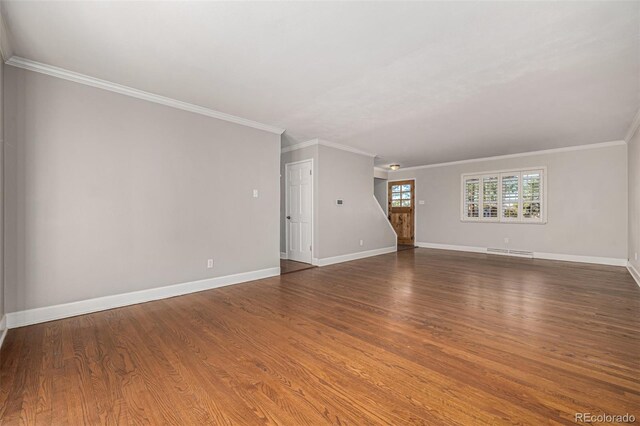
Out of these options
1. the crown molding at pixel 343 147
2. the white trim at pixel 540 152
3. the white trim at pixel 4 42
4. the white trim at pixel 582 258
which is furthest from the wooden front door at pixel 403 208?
the white trim at pixel 4 42

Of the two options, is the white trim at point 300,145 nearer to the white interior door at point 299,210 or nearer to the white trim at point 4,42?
the white interior door at point 299,210

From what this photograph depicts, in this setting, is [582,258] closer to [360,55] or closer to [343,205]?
[343,205]

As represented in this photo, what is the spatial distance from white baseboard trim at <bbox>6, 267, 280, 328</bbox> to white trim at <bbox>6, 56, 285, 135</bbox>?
235cm

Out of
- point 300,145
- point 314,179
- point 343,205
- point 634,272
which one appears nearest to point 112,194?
point 314,179

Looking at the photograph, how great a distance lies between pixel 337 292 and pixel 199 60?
315 cm

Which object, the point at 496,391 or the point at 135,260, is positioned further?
the point at 135,260

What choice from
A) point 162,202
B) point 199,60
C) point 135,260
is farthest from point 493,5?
point 135,260

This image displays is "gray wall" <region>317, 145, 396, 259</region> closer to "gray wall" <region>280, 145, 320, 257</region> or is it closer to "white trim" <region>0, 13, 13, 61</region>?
"gray wall" <region>280, 145, 320, 257</region>

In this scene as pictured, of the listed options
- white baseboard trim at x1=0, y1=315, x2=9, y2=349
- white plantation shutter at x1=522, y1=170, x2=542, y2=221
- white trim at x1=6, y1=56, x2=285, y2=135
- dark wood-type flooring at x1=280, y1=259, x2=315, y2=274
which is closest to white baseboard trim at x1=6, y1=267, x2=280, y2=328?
white baseboard trim at x1=0, y1=315, x2=9, y2=349

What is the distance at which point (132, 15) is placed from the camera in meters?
2.17

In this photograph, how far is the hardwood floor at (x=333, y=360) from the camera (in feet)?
5.43

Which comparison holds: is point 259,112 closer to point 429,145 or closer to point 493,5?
point 493,5

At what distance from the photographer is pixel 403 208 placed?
375 inches

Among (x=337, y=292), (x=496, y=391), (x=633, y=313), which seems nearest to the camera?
(x=496, y=391)
